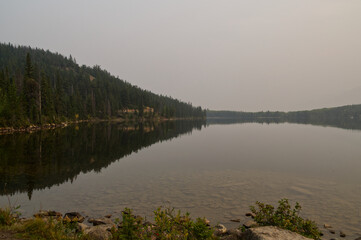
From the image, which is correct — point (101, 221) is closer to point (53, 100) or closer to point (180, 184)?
point (180, 184)

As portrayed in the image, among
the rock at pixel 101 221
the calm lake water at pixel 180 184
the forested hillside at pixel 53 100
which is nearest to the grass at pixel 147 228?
the rock at pixel 101 221

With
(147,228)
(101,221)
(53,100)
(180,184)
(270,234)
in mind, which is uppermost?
(53,100)

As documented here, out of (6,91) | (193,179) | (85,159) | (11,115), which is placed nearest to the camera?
(193,179)

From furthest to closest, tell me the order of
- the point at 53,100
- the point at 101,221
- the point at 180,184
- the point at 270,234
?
1. the point at 53,100
2. the point at 180,184
3. the point at 101,221
4. the point at 270,234

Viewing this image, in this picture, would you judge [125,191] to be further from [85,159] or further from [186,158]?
[186,158]

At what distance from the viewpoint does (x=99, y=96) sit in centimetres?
16062

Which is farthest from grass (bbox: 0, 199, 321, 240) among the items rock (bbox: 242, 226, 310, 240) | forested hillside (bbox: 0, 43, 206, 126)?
forested hillside (bbox: 0, 43, 206, 126)

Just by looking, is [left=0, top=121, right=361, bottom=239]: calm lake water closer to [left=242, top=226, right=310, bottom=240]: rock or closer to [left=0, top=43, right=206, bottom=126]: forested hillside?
[left=242, top=226, right=310, bottom=240]: rock

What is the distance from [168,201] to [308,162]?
25.9 metres

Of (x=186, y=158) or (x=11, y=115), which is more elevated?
(x=11, y=115)

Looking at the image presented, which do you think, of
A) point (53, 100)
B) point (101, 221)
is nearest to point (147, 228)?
point (101, 221)

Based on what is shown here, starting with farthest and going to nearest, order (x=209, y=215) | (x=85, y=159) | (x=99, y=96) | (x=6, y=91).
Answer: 1. (x=99, y=96)
2. (x=6, y=91)
3. (x=85, y=159)
4. (x=209, y=215)

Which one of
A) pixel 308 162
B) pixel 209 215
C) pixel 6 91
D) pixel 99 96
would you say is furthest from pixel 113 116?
pixel 209 215

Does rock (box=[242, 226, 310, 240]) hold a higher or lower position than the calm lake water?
higher
